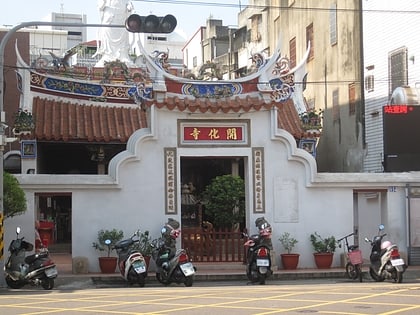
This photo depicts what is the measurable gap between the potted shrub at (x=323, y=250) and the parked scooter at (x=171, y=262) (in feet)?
12.5

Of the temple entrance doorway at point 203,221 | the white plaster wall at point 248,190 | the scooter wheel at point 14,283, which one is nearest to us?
the scooter wheel at point 14,283

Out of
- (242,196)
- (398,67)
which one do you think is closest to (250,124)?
(242,196)

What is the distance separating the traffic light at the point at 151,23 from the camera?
14.1m

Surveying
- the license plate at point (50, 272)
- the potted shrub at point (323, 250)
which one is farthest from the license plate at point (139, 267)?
the potted shrub at point (323, 250)

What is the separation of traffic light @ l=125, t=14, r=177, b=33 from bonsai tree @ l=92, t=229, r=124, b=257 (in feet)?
20.4

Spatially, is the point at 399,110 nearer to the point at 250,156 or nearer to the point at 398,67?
the point at 398,67

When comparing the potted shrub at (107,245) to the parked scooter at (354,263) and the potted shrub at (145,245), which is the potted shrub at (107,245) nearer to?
the potted shrub at (145,245)

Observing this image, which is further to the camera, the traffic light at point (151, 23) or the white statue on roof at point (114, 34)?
the white statue on roof at point (114, 34)

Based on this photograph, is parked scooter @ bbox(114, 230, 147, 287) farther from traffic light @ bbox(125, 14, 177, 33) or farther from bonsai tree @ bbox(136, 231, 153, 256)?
traffic light @ bbox(125, 14, 177, 33)

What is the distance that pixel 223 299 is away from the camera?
1331 centimetres

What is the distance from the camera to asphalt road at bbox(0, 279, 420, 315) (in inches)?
458

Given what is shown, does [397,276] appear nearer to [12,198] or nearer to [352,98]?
[12,198]

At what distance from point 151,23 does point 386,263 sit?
7.47 m

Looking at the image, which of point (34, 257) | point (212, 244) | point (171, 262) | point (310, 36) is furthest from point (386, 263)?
point (310, 36)
